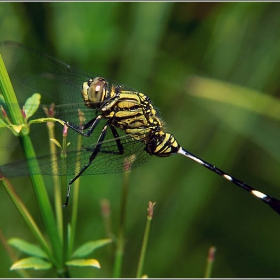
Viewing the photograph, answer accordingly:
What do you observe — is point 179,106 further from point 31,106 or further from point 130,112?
point 31,106

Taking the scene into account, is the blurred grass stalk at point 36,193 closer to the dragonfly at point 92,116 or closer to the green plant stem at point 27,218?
the green plant stem at point 27,218

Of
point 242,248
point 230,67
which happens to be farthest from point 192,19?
point 242,248

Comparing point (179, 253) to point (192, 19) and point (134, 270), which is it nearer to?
point (134, 270)

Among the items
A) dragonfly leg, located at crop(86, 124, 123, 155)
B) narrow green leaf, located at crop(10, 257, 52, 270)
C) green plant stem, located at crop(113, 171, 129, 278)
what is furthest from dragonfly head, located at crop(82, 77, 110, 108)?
narrow green leaf, located at crop(10, 257, 52, 270)

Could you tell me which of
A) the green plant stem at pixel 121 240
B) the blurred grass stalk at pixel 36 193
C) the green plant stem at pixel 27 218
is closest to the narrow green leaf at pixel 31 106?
the blurred grass stalk at pixel 36 193

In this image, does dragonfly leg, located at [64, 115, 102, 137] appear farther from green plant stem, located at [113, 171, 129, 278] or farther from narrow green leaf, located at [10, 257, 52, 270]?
narrow green leaf, located at [10, 257, 52, 270]
